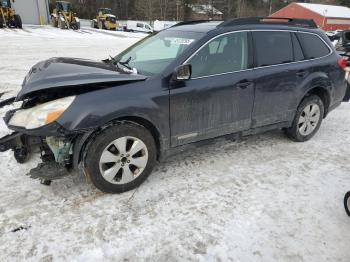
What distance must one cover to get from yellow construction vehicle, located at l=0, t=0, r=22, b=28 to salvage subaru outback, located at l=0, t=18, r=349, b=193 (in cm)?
2489

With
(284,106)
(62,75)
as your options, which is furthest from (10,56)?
(284,106)

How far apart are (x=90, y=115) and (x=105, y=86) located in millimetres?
A: 365

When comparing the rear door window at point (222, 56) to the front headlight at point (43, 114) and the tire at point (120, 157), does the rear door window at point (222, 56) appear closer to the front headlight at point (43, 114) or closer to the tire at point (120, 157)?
the tire at point (120, 157)

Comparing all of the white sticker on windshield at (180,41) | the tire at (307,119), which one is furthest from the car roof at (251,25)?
the tire at (307,119)

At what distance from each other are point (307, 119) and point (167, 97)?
255 cm

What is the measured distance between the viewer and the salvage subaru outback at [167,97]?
2.98 meters

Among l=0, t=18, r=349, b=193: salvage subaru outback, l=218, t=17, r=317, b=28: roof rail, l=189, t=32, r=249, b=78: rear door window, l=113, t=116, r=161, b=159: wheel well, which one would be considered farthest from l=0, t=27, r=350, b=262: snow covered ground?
l=218, t=17, r=317, b=28: roof rail

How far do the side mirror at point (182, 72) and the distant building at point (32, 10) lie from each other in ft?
109

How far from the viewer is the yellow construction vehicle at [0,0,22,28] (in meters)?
24.3

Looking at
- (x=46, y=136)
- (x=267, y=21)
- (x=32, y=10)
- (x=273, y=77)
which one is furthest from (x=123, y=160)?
(x=32, y=10)

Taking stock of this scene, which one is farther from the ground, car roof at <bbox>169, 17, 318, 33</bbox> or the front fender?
car roof at <bbox>169, 17, 318, 33</bbox>

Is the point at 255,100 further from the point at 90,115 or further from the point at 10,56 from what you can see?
the point at 10,56

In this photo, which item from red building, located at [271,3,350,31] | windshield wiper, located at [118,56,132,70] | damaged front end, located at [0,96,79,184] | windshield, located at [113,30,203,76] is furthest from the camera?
red building, located at [271,3,350,31]

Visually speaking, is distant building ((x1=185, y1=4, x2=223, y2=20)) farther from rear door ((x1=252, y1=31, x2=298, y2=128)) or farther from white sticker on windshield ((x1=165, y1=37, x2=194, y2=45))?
white sticker on windshield ((x1=165, y1=37, x2=194, y2=45))
